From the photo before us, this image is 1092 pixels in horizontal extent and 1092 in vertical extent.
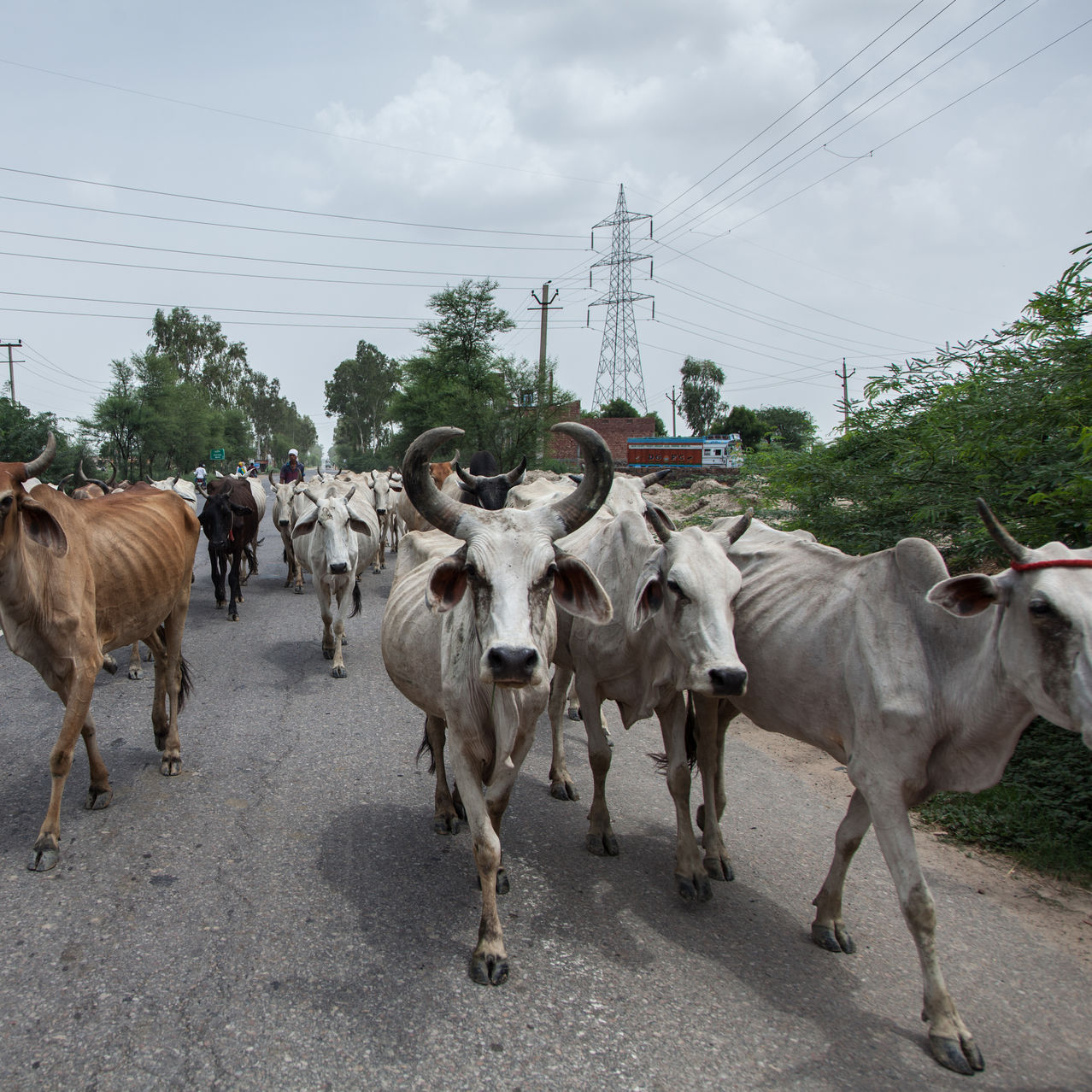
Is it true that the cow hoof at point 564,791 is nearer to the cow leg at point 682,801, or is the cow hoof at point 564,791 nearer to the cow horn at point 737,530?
the cow leg at point 682,801

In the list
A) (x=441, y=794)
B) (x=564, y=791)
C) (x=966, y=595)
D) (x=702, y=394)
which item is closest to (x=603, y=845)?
(x=564, y=791)

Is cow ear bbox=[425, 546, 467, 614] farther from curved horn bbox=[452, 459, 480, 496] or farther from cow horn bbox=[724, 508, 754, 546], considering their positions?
curved horn bbox=[452, 459, 480, 496]

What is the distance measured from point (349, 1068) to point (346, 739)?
3.49 m

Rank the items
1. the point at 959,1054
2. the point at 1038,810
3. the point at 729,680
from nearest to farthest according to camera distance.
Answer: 1. the point at 959,1054
2. the point at 729,680
3. the point at 1038,810

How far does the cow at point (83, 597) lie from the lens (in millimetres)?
4238

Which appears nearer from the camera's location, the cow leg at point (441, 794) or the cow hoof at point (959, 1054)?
the cow hoof at point (959, 1054)

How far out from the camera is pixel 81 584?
4.62 m

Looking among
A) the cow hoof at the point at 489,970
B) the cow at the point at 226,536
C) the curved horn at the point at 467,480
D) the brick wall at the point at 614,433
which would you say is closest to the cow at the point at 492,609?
the cow hoof at the point at 489,970

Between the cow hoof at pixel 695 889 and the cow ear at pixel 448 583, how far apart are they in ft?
6.09

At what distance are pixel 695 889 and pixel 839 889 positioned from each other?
0.70m

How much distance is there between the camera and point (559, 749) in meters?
5.41

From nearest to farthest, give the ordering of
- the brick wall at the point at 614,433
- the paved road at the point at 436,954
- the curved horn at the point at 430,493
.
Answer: the paved road at the point at 436,954 → the curved horn at the point at 430,493 → the brick wall at the point at 614,433

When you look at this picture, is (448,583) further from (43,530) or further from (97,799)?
(97,799)

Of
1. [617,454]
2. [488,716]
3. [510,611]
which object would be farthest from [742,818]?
[617,454]
